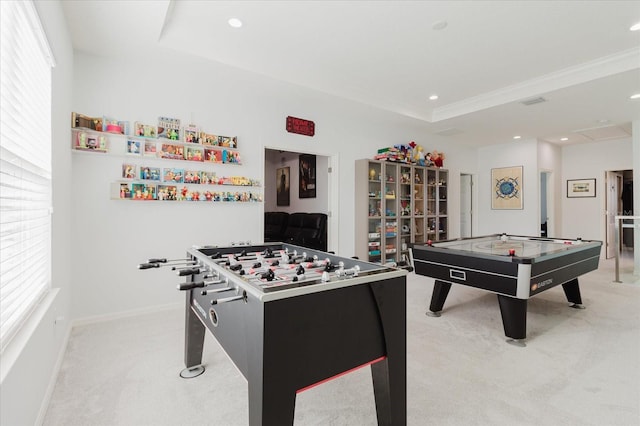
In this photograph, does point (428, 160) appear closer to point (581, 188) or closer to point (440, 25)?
point (440, 25)

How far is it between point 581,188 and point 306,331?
26.5ft

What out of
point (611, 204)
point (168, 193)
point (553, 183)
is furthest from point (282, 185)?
point (611, 204)

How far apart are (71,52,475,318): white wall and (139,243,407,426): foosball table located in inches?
75.4

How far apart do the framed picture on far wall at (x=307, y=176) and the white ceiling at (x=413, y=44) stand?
1773 mm

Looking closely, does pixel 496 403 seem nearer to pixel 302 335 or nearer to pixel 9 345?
pixel 302 335

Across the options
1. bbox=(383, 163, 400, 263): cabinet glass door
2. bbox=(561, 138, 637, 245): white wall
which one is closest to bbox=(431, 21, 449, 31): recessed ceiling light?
bbox=(383, 163, 400, 263): cabinet glass door

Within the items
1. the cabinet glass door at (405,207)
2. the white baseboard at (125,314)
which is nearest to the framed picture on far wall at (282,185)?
the cabinet glass door at (405,207)

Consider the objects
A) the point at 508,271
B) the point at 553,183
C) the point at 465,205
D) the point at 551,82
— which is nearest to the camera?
the point at 508,271

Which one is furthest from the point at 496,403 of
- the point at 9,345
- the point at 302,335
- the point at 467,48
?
the point at 467,48

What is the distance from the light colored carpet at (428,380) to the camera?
1.61 metres

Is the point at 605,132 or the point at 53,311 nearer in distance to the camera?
the point at 53,311

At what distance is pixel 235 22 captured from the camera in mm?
2617

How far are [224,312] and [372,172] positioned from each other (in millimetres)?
3916

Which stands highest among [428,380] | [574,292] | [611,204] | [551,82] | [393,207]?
[551,82]
